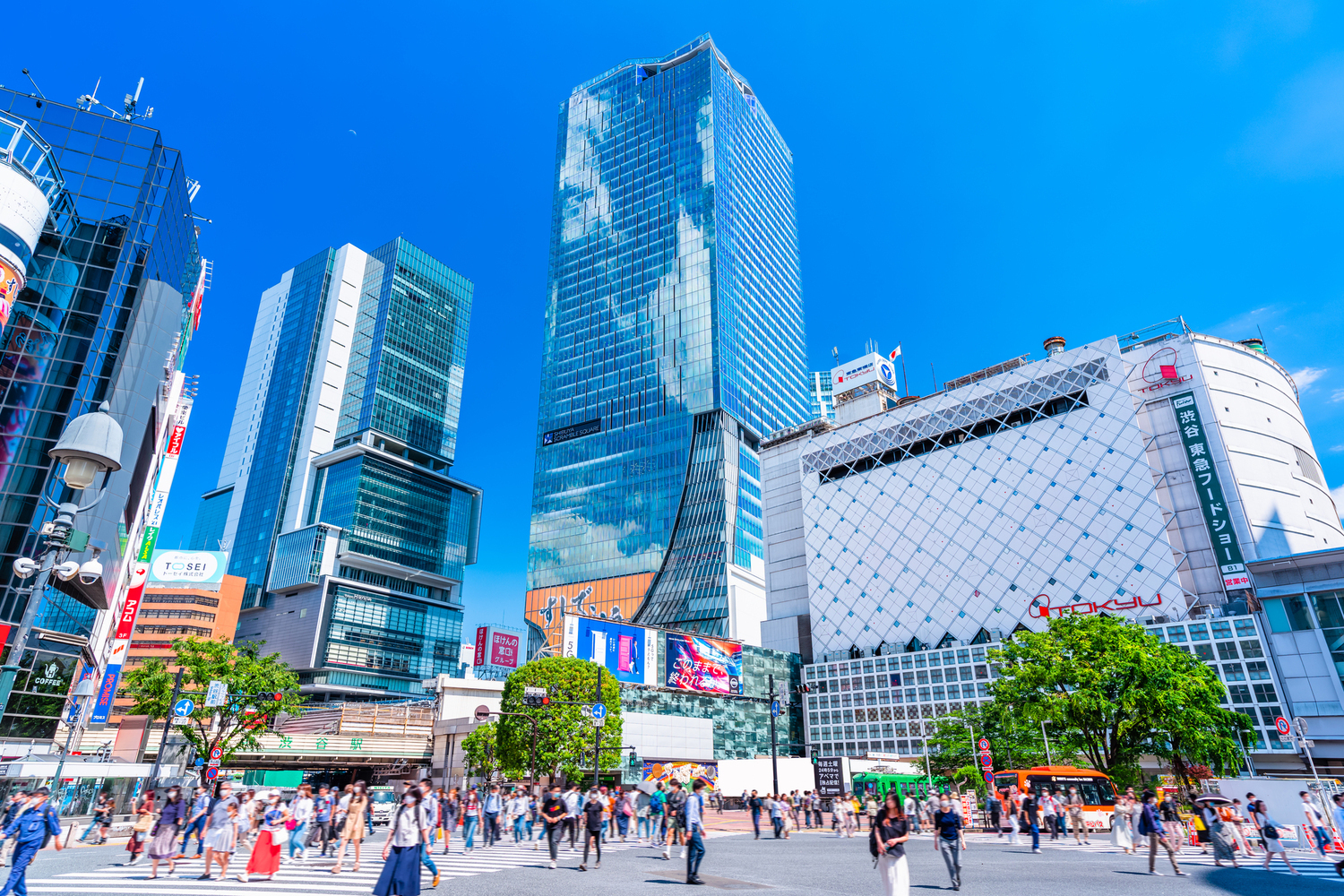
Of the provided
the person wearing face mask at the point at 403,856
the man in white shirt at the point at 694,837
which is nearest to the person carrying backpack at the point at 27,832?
the person wearing face mask at the point at 403,856

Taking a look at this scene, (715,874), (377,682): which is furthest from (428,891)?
(377,682)

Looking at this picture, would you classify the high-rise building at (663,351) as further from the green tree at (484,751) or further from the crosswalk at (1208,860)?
the crosswalk at (1208,860)

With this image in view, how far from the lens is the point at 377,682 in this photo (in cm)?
11900

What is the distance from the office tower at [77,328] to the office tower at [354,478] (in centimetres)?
7107

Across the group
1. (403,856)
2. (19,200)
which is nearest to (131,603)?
(19,200)

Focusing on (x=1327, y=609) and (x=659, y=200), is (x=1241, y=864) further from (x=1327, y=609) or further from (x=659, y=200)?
(x=659, y=200)

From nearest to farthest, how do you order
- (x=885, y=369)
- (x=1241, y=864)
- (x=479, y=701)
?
(x=1241, y=864)
(x=479, y=701)
(x=885, y=369)

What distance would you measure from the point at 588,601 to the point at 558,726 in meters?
59.2

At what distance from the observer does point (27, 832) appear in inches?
A: 518

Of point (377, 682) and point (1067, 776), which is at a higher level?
point (377, 682)

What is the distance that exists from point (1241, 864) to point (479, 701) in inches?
2582

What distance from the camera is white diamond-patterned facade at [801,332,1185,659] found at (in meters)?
68.4

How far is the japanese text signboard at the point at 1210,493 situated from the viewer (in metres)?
62.7

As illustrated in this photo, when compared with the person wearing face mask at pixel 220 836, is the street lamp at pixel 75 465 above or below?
above
